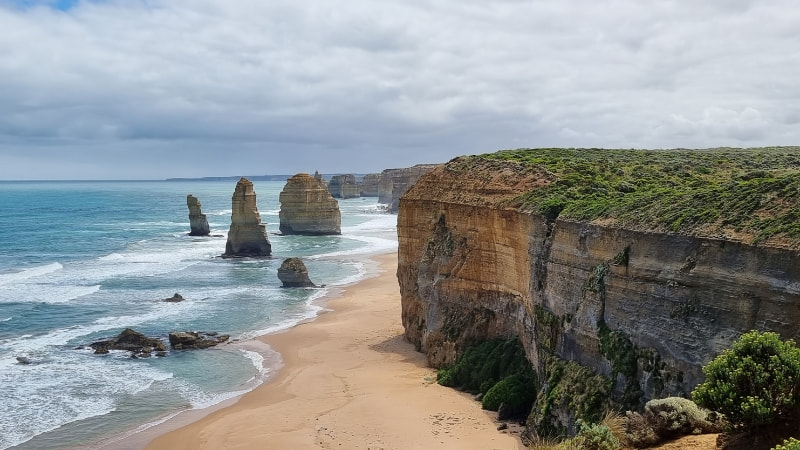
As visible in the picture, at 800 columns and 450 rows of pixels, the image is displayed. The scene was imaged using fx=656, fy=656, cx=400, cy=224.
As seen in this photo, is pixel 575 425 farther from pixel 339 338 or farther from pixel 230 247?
pixel 230 247

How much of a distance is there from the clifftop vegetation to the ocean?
16.6 meters

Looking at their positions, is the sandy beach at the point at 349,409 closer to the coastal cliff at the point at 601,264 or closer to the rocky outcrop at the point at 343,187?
the coastal cliff at the point at 601,264

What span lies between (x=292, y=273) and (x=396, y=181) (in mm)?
103852

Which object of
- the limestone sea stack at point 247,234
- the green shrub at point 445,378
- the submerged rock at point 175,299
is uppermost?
the limestone sea stack at point 247,234

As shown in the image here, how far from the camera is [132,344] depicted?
3559 cm

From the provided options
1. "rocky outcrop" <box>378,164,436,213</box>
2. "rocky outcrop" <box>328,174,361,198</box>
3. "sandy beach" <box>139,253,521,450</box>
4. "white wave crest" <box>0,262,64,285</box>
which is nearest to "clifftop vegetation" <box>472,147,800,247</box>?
"sandy beach" <box>139,253,521,450</box>

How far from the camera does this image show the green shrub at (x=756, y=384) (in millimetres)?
10203

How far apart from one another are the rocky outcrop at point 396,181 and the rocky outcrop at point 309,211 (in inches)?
1524

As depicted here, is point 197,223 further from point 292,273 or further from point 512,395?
point 512,395

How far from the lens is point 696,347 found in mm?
15547

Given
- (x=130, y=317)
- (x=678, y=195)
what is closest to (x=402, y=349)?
(x=678, y=195)

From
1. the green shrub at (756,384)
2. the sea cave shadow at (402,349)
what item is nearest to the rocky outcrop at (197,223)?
the sea cave shadow at (402,349)

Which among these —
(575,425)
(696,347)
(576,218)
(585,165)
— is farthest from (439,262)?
(696,347)

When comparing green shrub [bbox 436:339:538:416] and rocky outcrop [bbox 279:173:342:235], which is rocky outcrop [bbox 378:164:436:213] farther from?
green shrub [bbox 436:339:538:416]
